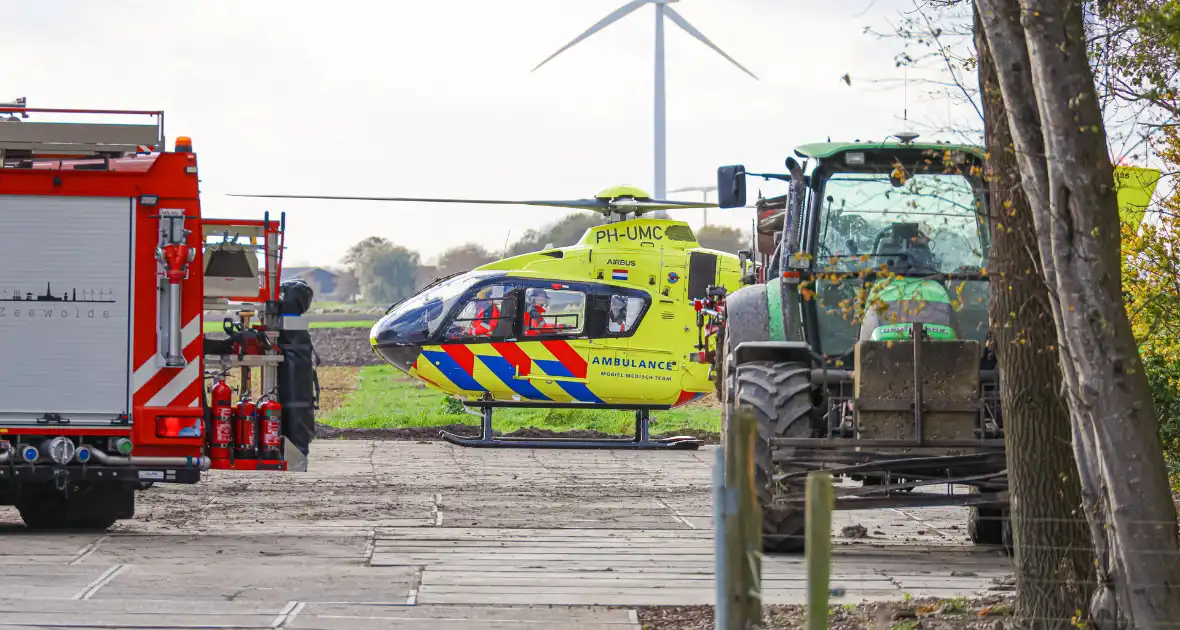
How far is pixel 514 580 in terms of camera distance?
370 inches

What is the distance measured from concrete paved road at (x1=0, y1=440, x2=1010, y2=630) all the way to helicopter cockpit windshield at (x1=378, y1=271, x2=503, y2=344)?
4.30m

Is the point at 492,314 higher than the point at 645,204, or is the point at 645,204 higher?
the point at 645,204

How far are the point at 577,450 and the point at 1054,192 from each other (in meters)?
13.8

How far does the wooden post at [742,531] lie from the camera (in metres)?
5.16

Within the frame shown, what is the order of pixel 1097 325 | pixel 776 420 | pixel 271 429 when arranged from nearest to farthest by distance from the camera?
pixel 1097 325
pixel 776 420
pixel 271 429

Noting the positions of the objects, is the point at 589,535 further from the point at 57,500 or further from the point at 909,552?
the point at 57,500

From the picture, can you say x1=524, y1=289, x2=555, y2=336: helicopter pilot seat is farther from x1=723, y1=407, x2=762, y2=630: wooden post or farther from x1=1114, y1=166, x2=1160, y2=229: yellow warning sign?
x1=723, y1=407, x2=762, y2=630: wooden post

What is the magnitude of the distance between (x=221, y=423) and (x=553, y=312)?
8802 mm

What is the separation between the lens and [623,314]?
66.0 ft

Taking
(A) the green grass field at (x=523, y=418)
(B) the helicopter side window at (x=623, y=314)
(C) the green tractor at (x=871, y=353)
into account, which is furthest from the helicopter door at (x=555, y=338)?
(C) the green tractor at (x=871, y=353)

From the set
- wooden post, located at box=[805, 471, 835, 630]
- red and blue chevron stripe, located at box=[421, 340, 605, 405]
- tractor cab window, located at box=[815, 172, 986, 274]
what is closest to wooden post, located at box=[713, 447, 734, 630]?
wooden post, located at box=[805, 471, 835, 630]

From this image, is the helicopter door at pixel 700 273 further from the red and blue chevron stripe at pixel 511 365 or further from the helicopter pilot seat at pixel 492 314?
the helicopter pilot seat at pixel 492 314

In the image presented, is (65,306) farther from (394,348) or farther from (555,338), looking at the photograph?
(555,338)

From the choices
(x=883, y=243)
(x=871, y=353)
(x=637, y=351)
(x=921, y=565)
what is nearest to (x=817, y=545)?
(x=871, y=353)
